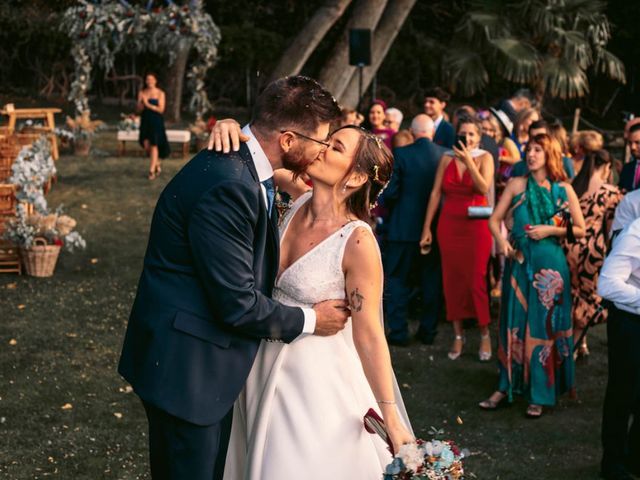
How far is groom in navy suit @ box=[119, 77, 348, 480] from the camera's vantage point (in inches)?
123

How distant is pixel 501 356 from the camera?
678 cm

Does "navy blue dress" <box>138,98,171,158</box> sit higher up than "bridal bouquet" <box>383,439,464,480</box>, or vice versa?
"bridal bouquet" <box>383,439,464,480</box>

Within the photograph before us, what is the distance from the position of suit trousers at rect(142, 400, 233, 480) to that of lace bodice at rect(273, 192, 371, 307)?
1.95 ft

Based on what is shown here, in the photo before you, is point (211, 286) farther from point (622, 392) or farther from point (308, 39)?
point (308, 39)

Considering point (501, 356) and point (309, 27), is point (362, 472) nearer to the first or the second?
point (501, 356)

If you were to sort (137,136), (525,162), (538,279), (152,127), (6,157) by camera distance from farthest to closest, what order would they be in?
(137,136) < (152,127) < (6,157) < (525,162) < (538,279)

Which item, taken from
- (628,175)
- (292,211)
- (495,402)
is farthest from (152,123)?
(292,211)

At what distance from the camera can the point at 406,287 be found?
8.34 metres

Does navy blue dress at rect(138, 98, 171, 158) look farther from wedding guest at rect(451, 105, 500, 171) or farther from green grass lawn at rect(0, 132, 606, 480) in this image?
wedding guest at rect(451, 105, 500, 171)

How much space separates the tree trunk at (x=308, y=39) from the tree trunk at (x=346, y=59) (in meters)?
0.43

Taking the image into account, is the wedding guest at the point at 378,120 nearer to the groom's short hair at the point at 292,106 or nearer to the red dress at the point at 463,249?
the red dress at the point at 463,249

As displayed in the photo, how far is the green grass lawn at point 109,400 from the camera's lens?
222 inches

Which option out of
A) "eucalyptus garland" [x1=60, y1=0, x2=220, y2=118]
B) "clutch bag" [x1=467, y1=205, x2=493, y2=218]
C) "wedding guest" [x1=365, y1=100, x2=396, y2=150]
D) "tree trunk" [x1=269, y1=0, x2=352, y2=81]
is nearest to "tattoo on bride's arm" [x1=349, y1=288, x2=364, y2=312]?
"clutch bag" [x1=467, y1=205, x2=493, y2=218]

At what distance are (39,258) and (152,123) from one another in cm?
666
